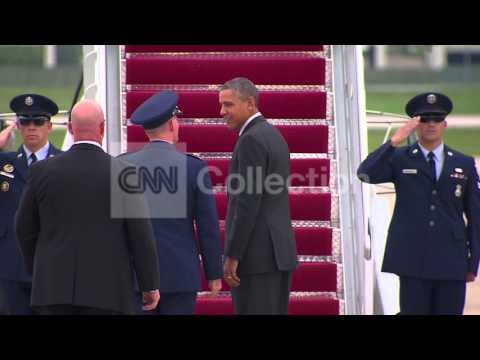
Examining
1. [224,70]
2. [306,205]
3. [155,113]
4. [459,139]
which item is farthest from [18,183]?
[459,139]

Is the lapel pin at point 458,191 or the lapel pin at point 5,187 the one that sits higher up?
the lapel pin at point 5,187

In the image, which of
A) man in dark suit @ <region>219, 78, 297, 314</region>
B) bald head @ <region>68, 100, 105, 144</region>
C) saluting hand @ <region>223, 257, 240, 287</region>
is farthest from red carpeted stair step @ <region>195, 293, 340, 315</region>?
bald head @ <region>68, 100, 105, 144</region>

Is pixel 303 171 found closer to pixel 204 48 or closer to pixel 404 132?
pixel 204 48

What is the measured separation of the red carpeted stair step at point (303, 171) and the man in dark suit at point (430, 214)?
60.5 inches

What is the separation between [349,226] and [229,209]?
200 cm

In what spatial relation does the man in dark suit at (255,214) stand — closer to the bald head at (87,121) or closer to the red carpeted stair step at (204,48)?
the bald head at (87,121)

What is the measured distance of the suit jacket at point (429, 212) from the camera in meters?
6.53

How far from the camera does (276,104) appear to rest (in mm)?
8414

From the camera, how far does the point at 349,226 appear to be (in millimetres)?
7996

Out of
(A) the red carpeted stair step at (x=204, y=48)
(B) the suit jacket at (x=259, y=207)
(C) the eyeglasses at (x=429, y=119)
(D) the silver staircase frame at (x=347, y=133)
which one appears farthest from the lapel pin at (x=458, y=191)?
(A) the red carpeted stair step at (x=204, y=48)

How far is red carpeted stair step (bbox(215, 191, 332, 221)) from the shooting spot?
8023 millimetres

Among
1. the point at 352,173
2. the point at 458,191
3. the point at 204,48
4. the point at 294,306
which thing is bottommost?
the point at 294,306

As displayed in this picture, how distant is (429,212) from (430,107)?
2.03 feet

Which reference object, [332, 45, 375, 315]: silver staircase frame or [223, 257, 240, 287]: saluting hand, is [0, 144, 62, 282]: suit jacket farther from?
[332, 45, 375, 315]: silver staircase frame
